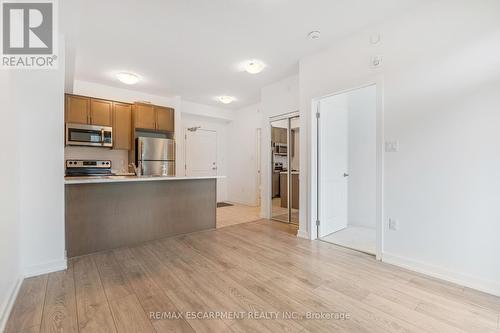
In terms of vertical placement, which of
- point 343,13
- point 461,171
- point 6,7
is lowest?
point 461,171

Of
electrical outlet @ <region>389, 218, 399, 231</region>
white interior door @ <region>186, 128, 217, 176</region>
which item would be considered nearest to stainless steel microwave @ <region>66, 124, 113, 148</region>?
white interior door @ <region>186, 128, 217, 176</region>

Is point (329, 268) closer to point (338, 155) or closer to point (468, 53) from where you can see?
point (338, 155)

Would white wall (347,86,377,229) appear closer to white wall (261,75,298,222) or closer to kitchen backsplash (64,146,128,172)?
white wall (261,75,298,222)

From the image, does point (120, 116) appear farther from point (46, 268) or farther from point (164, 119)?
point (46, 268)

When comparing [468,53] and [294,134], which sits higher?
[468,53]

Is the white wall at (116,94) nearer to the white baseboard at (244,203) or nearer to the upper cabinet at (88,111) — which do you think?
the upper cabinet at (88,111)

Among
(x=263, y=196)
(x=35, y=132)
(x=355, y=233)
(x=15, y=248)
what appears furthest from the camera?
(x=263, y=196)

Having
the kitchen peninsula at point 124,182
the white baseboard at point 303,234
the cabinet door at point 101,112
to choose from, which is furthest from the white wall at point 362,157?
the cabinet door at point 101,112

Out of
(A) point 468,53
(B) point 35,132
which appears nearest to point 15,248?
(B) point 35,132

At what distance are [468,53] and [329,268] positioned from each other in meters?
2.40

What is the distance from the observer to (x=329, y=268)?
236 centimetres

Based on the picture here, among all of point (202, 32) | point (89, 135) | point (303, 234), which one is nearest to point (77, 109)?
point (89, 135)

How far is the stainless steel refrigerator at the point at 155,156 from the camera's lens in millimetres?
4559

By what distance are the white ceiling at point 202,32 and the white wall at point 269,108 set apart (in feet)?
0.96
